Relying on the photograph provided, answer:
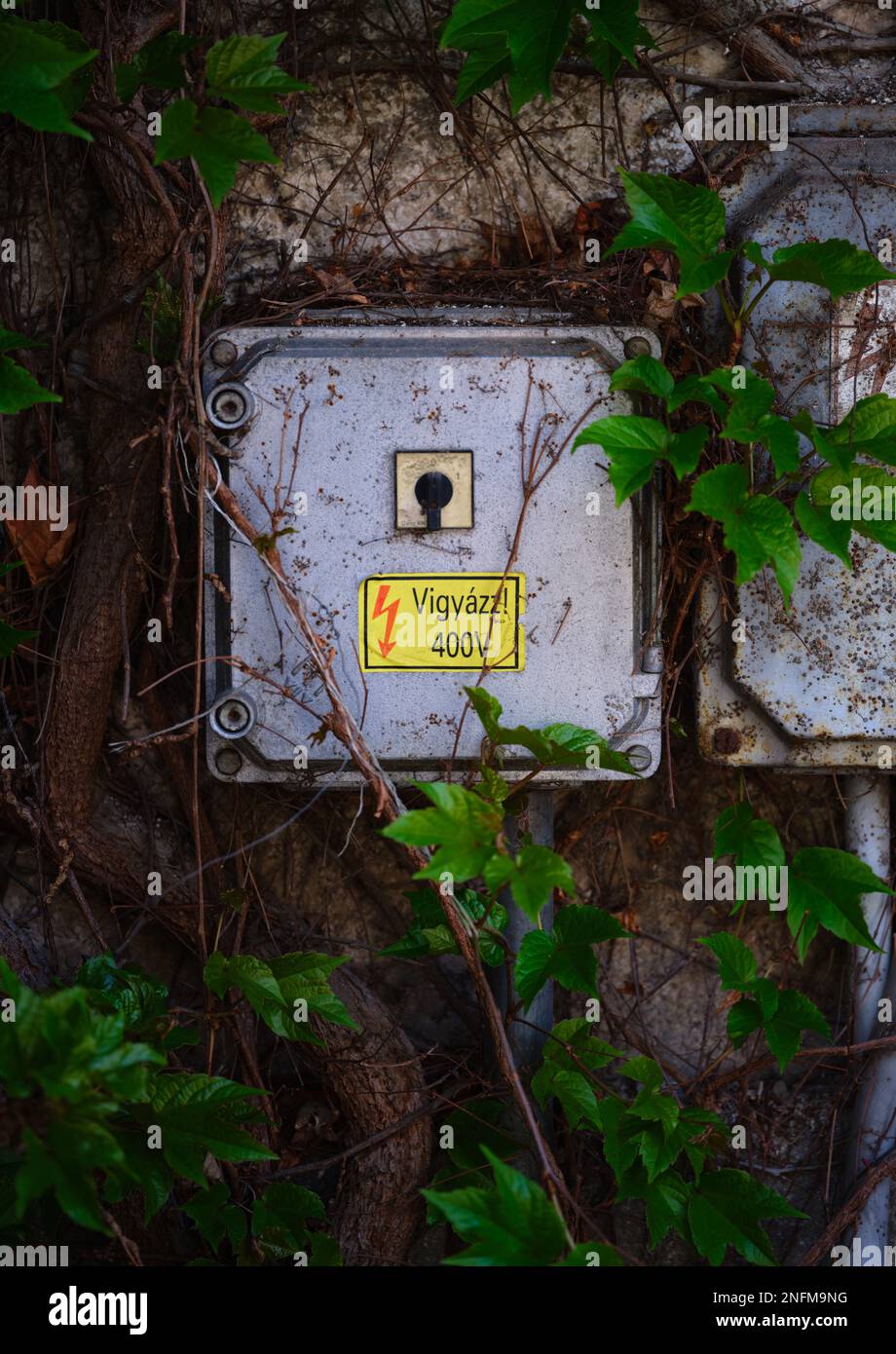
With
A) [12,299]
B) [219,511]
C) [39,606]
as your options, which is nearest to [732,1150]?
[219,511]

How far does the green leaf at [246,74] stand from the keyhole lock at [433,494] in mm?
505

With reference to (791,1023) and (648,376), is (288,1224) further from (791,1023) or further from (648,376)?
(648,376)

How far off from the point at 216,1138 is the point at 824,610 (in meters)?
1.13

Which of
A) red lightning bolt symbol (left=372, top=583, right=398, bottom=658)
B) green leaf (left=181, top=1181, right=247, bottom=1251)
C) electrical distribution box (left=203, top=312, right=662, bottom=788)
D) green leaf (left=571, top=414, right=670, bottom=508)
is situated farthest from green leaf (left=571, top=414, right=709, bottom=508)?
green leaf (left=181, top=1181, right=247, bottom=1251)

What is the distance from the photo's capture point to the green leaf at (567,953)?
1.47 metres

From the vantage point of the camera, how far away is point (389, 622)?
1623mm

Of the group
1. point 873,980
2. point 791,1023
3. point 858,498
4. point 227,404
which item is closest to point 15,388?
point 227,404

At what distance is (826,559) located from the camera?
1.72m

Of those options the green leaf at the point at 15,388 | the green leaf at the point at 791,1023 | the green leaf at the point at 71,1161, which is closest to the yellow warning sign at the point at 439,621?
the green leaf at the point at 15,388

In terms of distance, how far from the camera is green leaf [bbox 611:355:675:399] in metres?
1.54

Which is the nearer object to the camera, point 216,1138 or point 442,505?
point 216,1138

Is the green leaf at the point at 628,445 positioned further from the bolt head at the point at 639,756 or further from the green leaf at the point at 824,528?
the bolt head at the point at 639,756
